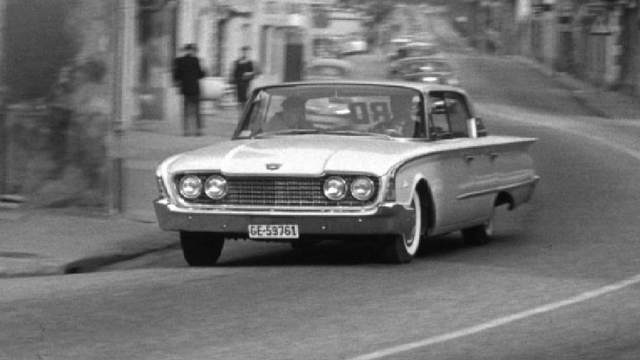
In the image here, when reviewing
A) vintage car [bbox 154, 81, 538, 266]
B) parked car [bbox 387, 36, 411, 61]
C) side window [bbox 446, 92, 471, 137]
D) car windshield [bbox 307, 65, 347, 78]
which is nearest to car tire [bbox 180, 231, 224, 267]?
vintage car [bbox 154, 81, 538, 266]

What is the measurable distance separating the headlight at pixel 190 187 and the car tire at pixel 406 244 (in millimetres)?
1461

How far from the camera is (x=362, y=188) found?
12180mm

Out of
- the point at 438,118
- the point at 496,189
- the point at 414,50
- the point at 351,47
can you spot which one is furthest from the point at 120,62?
the point at 351,47

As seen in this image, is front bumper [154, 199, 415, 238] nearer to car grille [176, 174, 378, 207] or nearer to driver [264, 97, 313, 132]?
car grille [176, 174, 378, 207]

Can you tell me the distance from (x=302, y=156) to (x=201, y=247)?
1222mm

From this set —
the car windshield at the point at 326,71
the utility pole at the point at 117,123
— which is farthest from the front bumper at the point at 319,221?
the car windshield at the point at 326,71

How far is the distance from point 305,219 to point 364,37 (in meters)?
112

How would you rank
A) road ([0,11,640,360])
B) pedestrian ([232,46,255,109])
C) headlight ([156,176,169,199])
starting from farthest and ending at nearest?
pedestrian ([232,46,255,109]), headlight ([156,176,169,199]), road ([0,11,640,360])

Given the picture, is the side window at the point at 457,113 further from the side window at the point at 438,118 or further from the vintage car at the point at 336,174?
the side window at the point at 438,118

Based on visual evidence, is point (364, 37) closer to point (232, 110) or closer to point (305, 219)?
point (232, 110)

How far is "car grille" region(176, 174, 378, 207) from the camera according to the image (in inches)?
481

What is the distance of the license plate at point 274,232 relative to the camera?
481 inches

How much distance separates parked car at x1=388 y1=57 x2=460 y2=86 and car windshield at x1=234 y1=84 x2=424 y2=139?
41.9m

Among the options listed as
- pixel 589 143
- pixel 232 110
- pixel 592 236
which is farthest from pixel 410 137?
pixel 232 110
